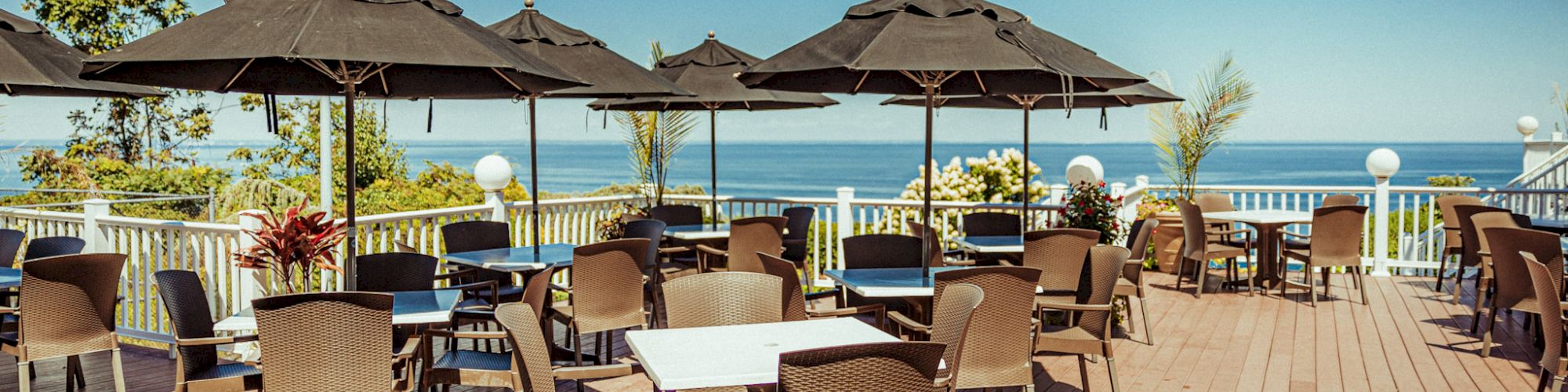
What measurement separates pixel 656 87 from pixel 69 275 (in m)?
2.90

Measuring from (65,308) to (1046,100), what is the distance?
19.2 ft

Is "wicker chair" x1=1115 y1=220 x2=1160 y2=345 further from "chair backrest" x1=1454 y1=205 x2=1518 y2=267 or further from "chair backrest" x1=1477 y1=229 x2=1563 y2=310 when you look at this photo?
"chair backrest" x1=1454 y1=205 x2=1518 y2=267

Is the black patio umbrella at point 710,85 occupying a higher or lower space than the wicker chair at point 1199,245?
higher

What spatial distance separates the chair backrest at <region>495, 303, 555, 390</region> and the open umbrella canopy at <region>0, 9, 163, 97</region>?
304 cm

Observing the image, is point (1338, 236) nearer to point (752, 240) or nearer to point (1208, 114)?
point (1208, 114)

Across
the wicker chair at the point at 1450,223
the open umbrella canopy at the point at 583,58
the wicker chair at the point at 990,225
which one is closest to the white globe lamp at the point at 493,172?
the open umbrella canopy at the point at 583,58

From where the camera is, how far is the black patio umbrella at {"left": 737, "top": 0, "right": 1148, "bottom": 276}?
4453 mm

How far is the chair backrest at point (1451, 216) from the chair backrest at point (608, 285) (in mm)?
6560

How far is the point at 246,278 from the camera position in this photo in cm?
588

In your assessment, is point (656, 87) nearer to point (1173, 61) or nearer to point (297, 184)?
point (297, 184)

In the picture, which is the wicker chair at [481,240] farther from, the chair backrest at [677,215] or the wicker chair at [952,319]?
the wicker chair at [952,319]

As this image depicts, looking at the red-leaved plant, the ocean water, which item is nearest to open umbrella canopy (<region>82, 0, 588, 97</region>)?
the red-leaved plant

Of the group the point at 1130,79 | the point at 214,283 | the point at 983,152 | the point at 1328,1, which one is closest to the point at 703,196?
the point at 214,283

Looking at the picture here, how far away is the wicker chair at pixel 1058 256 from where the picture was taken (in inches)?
209
